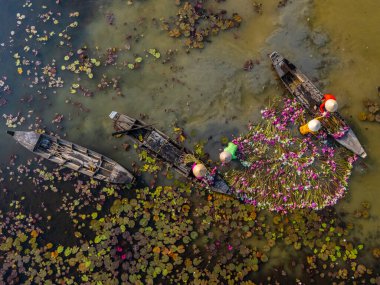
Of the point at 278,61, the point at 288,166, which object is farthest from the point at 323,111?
the point at 278,61

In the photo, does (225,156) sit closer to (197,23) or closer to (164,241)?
(164,241)

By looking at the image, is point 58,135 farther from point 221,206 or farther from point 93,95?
point 221,206

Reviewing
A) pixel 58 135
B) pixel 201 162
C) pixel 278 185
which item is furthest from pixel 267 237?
pixel 58 135

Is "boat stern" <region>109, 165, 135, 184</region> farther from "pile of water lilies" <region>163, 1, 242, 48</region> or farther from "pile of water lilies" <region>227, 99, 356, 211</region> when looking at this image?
"pile of water lilies" <region>163, 1, 242, 48</region>

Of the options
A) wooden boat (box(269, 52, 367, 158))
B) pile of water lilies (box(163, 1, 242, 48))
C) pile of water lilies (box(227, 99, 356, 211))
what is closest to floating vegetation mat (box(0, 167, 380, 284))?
pile of water lilies (box(227, 99, 356, 211))

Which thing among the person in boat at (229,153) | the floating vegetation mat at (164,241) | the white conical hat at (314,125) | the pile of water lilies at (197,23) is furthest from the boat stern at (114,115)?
the white conical hat at (314,125)
